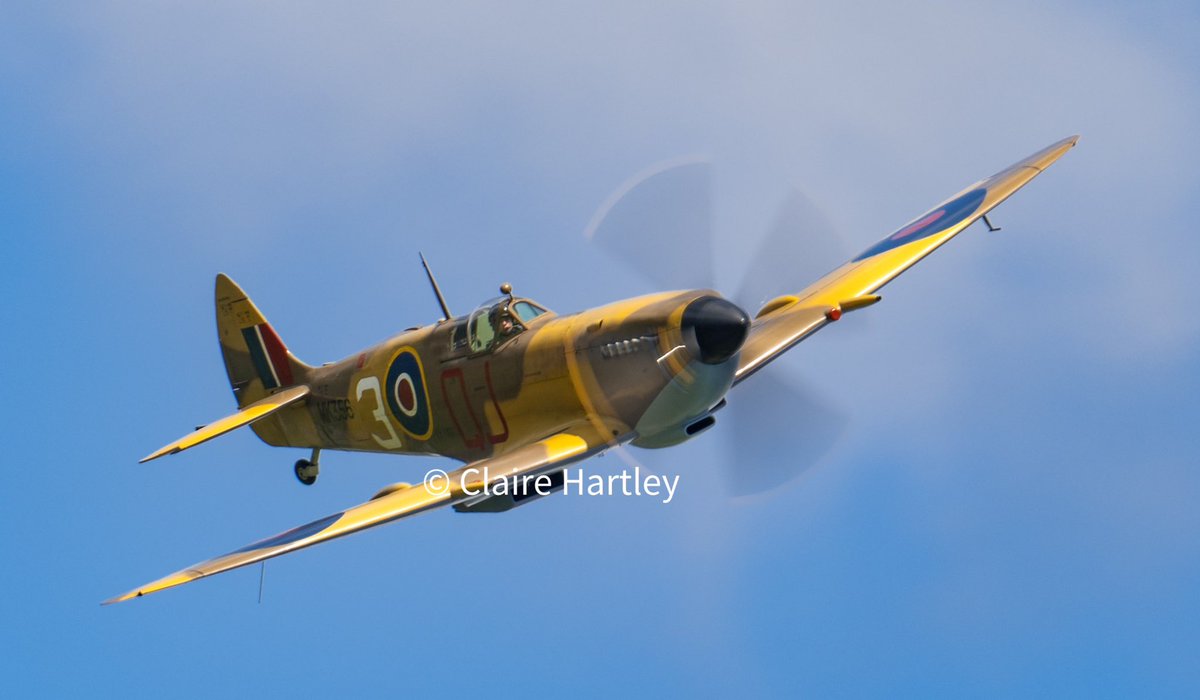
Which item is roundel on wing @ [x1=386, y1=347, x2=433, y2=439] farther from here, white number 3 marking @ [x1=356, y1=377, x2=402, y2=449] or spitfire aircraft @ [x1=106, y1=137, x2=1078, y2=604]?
white number 3 marking @ [x1=356, y1=377, x2=402, y2=449]

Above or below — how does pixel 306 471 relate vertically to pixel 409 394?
below

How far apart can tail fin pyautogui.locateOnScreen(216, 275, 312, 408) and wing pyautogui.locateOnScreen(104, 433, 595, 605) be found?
6.38 meters

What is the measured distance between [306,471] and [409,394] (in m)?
3.84

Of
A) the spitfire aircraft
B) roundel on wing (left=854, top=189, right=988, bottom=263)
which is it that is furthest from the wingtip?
roundel on wing (left=854, top=189, right=988, bottom=263)

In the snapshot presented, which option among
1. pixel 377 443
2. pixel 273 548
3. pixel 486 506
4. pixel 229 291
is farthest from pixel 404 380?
pixel 229 291

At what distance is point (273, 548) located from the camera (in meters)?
18.4

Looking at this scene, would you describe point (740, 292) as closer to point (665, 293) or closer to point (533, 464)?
point (665, 293)

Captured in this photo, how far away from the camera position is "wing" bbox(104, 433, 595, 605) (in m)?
18.2

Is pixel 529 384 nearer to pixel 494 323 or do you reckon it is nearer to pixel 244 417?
pixel 494 323

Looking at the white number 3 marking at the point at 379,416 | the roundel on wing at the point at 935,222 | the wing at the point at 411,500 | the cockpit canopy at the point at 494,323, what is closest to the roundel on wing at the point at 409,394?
the white number 3 marking at the point at 379,416

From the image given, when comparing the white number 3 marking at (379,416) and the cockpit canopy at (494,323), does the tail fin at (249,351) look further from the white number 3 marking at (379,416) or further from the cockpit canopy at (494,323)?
the cockpit canopy at (494,323)

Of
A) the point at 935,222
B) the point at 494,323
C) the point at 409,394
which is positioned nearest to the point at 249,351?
the point at 409,394

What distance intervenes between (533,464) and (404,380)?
12.2ft

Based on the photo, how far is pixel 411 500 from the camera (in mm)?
19047
